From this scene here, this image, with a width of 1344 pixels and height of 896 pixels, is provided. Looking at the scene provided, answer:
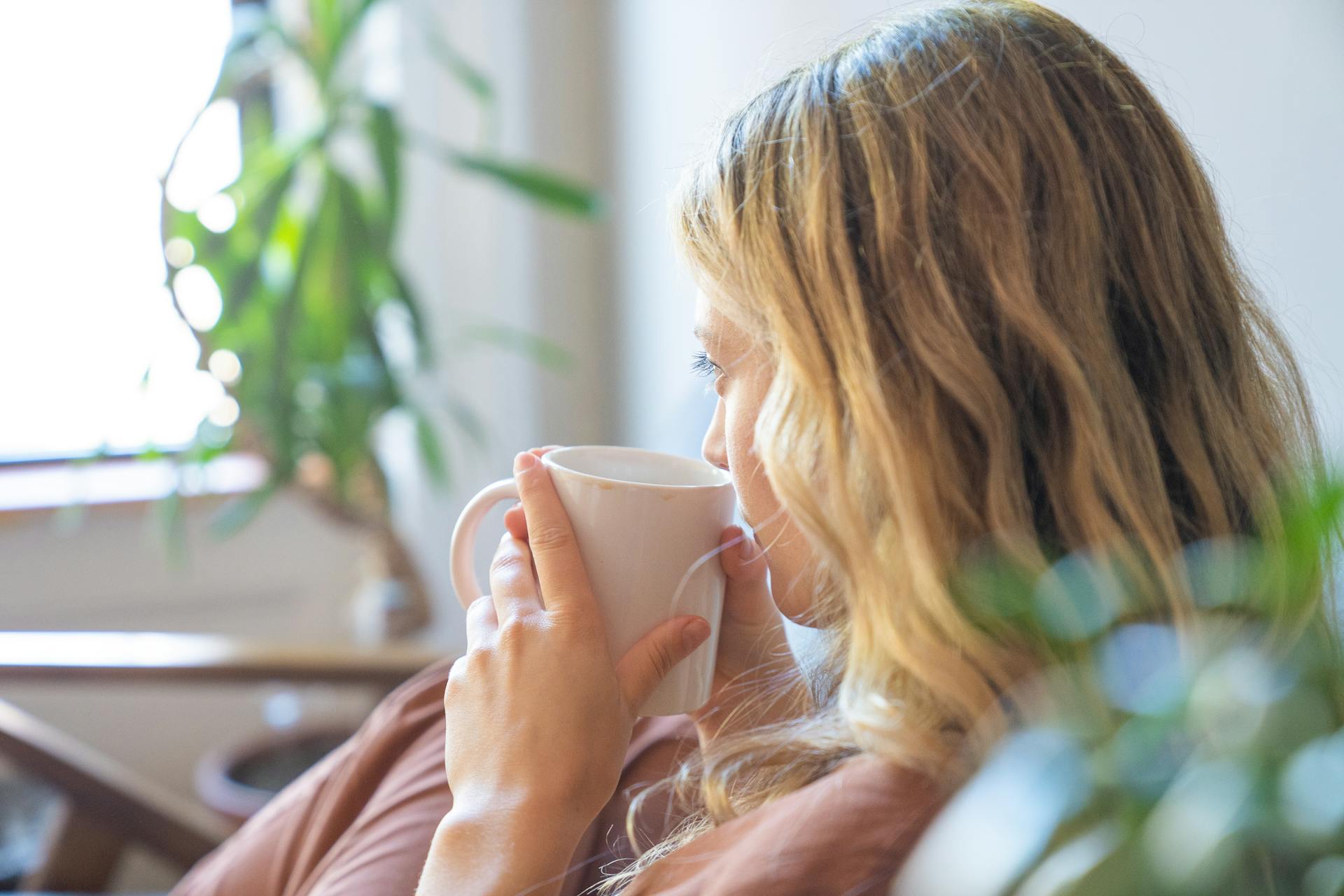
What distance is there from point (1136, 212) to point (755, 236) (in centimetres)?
19

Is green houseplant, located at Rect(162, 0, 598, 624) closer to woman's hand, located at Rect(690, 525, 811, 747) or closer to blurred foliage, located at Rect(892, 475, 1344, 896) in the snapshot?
woman's hand, located at Rect(690, 525, 811, 747)

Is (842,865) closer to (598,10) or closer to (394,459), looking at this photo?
(394,459)

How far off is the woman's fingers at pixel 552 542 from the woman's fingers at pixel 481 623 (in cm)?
4

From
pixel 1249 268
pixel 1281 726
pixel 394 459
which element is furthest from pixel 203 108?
pixel 1281 726

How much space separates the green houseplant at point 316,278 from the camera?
5.20 ft

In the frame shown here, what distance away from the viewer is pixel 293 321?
1.59 m

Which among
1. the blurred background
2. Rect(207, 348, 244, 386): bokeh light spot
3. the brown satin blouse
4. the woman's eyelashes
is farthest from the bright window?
the woman's eyelashes

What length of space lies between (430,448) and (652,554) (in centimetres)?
121

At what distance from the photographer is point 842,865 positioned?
17.5 inches

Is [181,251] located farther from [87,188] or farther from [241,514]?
[87,188]

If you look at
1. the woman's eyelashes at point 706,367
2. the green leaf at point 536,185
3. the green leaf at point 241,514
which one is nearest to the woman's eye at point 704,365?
the woman's eyelashes at point 706,367

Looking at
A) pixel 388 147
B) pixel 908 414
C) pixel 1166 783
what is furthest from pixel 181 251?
pixel 1166 783

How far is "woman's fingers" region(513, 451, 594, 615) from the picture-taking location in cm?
61

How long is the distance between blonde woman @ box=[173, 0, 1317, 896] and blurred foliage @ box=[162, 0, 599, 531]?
3.56 feet
